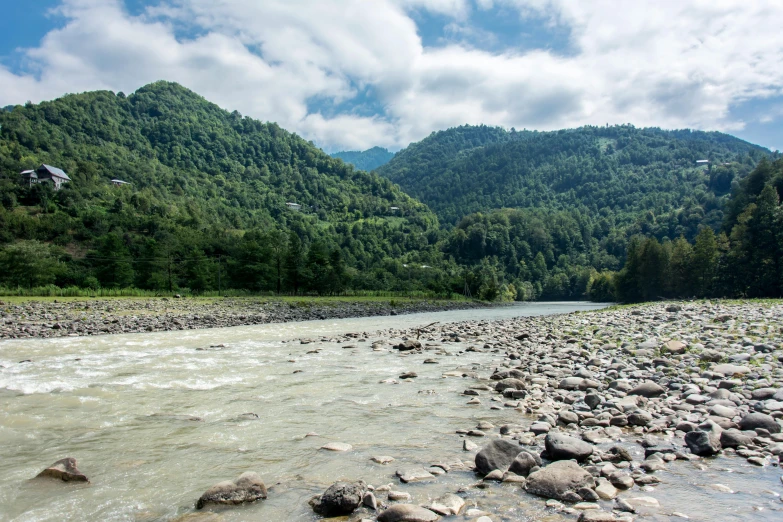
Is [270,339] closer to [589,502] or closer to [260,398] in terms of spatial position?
[260,398]

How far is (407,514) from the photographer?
4.65m

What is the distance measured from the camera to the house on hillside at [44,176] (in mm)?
127938

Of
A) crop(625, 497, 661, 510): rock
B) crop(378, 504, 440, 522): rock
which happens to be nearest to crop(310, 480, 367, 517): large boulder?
crop(378, 504, 440, 522): rock

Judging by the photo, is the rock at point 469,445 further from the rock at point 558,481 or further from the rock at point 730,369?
the rock at point 730,369

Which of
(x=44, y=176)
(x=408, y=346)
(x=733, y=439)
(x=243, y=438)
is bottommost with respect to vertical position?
(x=408, y=346)

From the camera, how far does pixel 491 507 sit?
4.96 meters

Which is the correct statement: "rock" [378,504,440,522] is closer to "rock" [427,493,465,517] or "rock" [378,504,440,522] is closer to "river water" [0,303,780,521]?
"rock" [427,493,465,517]

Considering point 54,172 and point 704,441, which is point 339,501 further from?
point 54,172

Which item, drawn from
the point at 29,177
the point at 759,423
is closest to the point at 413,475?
the point at 759,423

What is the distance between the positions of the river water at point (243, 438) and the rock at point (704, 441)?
206mm

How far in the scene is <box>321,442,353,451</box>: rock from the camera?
284 inches

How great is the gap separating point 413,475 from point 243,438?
357 cm

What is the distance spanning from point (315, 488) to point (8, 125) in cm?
21809

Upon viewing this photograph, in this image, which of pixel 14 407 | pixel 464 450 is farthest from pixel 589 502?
pixel 14 407
